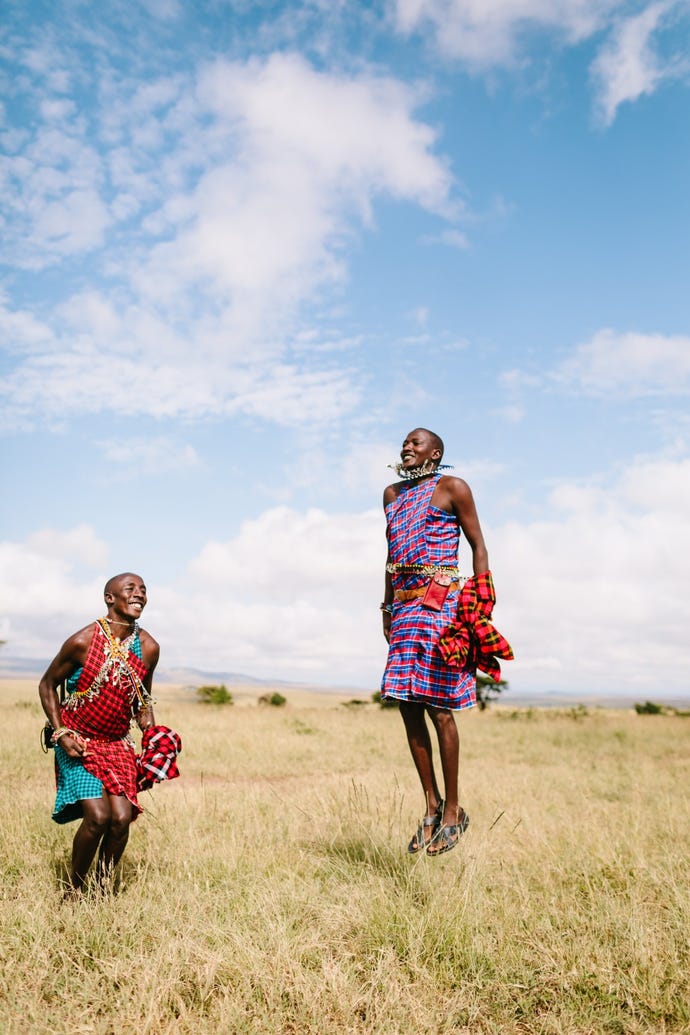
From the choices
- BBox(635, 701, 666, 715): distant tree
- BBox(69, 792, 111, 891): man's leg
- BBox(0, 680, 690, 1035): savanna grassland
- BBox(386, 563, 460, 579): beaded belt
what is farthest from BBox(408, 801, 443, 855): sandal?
BBox(635, 701, 666, 715): distant tree

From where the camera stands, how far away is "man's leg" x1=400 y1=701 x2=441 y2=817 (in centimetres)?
521

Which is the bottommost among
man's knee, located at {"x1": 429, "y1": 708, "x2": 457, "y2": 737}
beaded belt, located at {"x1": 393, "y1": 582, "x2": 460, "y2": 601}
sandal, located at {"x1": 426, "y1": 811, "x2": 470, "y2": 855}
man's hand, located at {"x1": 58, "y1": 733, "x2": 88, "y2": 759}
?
sandal, located at {"x1": 426, "y1": 811, "x2": 470, "y2": 855}

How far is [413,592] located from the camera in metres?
5.30

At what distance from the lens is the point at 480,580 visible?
17.1 feet

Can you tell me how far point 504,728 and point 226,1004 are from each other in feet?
63.7

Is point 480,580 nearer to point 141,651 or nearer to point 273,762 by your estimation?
point 141,651

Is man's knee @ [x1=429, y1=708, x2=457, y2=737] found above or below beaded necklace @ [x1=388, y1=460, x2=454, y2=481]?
below

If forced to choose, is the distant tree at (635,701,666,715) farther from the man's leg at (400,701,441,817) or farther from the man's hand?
the man's hand

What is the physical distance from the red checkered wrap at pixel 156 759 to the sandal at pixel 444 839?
5.42 ft

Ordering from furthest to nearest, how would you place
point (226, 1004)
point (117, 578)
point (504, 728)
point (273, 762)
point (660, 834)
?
point (504, 728)
point (273, 762)
point (660, 834)
point (117, 578)
point (226, 1004)

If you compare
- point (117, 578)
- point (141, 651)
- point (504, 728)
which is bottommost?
point (504, 728)

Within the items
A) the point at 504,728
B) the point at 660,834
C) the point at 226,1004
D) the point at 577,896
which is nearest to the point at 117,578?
the point at 226,1004

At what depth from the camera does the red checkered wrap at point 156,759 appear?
512cm

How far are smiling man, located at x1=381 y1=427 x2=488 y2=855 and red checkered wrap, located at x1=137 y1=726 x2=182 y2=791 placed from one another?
142cm
